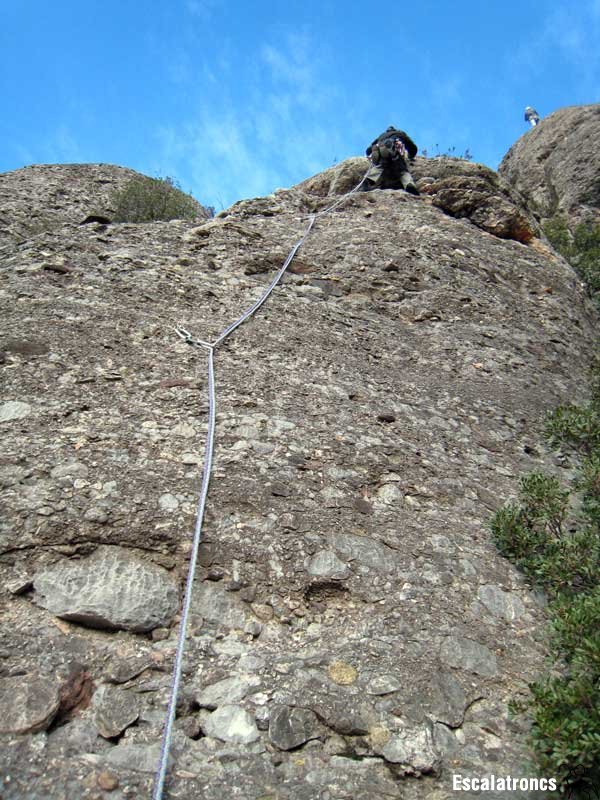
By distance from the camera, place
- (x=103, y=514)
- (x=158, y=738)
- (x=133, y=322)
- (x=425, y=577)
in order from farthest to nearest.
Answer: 1. (x=133, y=322)
2. (x=425, y=577)
3. (x=103, y=514)
4. (x=158, y=738)

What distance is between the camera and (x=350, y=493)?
148 inches

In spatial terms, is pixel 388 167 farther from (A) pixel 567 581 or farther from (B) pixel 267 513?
(A) pixel 567 581

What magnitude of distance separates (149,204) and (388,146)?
442cm

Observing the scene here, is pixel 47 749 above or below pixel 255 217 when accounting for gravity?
below

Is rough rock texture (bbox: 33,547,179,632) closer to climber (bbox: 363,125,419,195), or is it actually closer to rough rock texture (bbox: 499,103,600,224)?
climber (bbox: 363,125,419,195)

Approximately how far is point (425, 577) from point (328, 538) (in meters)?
0.64

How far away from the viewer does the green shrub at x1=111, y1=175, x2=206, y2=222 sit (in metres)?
9.21

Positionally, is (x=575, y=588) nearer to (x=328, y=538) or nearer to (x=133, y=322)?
(x=328, y=538)

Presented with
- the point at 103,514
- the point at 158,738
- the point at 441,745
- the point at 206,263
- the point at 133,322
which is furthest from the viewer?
the point at 206,263

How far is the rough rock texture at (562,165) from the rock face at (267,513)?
36.0ft

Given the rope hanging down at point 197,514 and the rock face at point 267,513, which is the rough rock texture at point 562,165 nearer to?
the rock face at point 267,513

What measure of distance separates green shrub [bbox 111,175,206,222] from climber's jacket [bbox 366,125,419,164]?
351cm

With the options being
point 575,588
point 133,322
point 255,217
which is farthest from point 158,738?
point 255,217

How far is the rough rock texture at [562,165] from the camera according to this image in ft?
50.9
